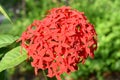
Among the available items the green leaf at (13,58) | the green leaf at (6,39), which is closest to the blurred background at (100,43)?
the green leaf at (6,39)

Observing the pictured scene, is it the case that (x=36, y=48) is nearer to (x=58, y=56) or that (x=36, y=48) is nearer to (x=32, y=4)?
(x=58, y=56)

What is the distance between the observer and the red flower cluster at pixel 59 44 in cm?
150

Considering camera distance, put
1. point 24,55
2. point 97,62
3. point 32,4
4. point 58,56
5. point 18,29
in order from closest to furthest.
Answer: point 58,56 → point 24,55 → point 97,62 → point 18,29 → point 32,4

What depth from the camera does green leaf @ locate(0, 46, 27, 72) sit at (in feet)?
5.05

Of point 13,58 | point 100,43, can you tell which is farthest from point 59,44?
point 100,43

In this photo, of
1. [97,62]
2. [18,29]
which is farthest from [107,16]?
[18,29]

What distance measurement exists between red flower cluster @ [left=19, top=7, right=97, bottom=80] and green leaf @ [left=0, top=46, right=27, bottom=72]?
44 mm

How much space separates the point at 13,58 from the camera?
5.16 ft

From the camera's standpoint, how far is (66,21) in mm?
1571

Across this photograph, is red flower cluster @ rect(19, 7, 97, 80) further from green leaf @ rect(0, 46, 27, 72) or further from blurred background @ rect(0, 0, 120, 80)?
blurred background @ rect(0, 0, 120, 80)

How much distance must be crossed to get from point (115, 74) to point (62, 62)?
4.48 meters

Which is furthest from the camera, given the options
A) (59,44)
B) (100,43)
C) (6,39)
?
(100,43)

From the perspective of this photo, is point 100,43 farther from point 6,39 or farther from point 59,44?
point 59,44

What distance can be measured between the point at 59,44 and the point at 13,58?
21cm
